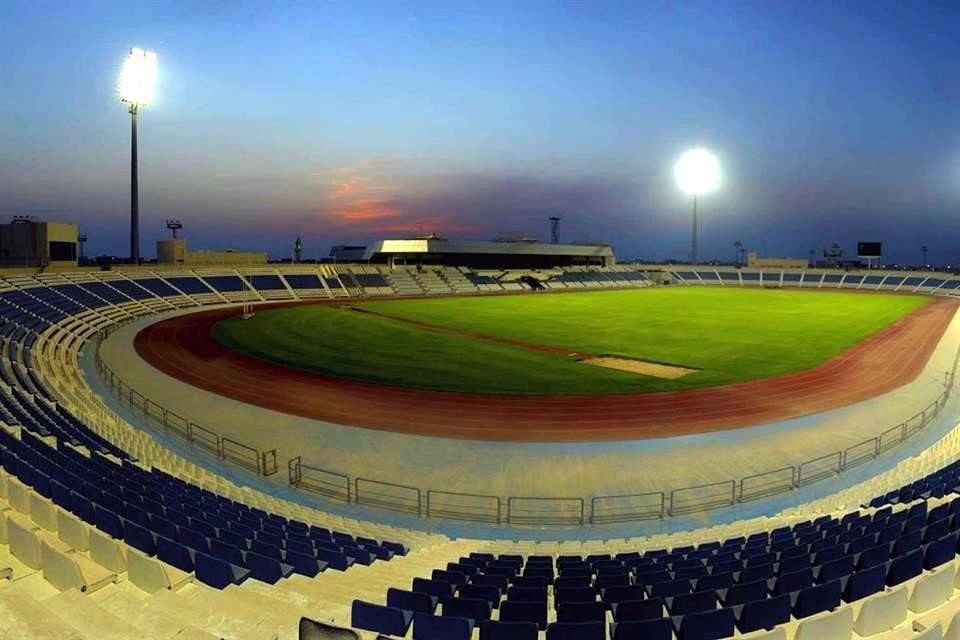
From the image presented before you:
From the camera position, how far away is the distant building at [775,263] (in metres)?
115

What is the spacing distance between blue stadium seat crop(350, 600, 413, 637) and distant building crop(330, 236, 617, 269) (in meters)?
80.6

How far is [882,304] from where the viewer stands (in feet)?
220

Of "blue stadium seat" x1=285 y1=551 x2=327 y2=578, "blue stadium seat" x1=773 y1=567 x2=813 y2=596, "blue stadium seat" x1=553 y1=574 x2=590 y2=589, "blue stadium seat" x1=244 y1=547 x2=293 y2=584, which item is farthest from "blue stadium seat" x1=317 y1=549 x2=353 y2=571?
"blue stadium seat" x1=773 y1=567 x2=813 y2=596

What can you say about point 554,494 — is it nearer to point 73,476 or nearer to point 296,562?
point 296,562

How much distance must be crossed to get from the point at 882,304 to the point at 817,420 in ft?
196

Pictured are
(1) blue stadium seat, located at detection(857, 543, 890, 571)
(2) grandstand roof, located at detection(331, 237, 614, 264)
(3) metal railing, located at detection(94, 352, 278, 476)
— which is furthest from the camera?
(2) grandstand roof, located at detection(331, 237, 614, 264)

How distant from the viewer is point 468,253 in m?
90.5

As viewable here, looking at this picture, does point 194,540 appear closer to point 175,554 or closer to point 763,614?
point 175,554

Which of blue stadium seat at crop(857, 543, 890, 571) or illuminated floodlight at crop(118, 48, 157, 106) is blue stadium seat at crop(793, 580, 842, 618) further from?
illuminated floodlight at crop(118, 48, 157, 106)

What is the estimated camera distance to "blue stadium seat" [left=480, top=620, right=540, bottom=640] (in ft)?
17.0

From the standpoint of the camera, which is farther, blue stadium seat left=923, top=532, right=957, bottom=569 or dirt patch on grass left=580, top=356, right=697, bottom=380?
dirt patch on grass left=580, top=356, right=697, bottom=380

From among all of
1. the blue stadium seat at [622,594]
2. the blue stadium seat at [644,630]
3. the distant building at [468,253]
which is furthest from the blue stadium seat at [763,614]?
the distant building at [468,253]

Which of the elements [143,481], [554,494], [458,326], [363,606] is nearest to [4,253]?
[458,326]

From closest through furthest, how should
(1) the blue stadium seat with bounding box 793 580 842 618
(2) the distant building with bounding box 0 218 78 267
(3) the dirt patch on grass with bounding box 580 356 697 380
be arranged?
(1) the blue stadium seat with bounding box 793 580 842 618, (3) the dirt patch on grass with bounding box 580 356 697 380, (2) the distant building with bounding box 0 218 78 267
